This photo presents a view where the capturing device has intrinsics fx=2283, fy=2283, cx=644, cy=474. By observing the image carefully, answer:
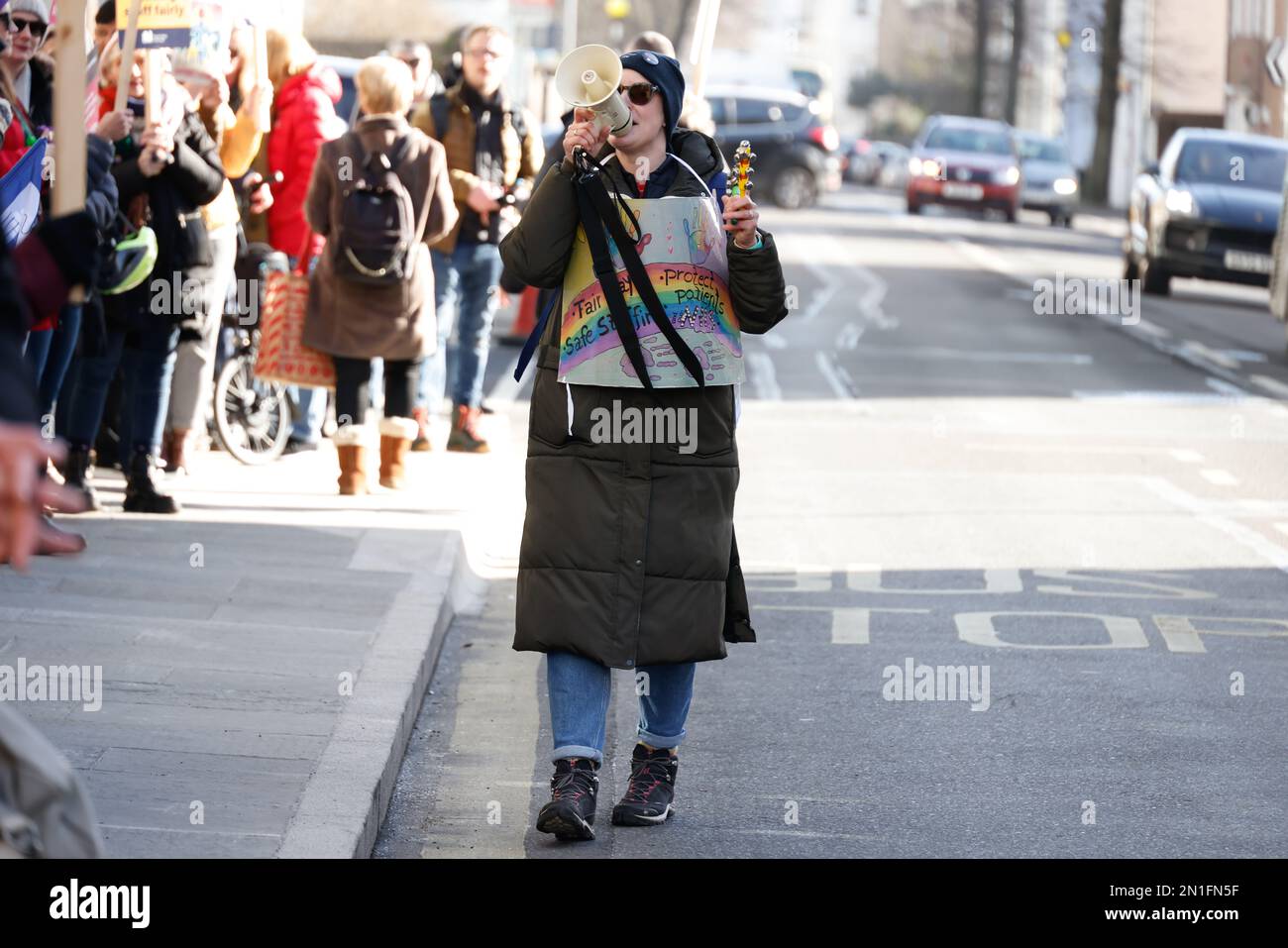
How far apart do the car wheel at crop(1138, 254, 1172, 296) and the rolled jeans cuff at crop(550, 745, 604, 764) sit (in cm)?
2115

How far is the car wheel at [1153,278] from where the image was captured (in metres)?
25.8

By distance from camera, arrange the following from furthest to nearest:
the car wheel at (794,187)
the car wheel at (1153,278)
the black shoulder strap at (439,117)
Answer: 1. the car wheel at (794,187)
2. the car wheel at (1153,278)
3. the black shoulder strap at (439,117)

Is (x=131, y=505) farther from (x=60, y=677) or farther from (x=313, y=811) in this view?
(x=313, y=811)

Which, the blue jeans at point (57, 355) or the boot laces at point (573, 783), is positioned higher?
the blue jeans at point (57, 355)

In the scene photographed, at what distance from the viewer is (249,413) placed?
36.2 feet

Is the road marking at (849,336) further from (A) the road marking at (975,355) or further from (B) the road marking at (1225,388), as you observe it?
(B) the road marking at (1225,388)

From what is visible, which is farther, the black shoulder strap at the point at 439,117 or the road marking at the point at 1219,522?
the black shoulder strap at the point at 439,117

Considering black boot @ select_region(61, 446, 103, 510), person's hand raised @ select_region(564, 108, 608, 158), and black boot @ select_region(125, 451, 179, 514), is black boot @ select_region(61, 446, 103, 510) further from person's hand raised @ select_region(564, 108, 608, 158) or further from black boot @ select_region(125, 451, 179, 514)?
person's hand raised @ select_region(564, 108, 608, 158)

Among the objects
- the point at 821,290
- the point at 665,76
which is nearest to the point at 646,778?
the point at 665,76

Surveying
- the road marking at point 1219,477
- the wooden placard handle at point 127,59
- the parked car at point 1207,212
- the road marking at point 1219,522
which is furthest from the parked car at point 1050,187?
the wooden placard handle at point 127,59

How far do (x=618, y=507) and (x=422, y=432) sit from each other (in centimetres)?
617

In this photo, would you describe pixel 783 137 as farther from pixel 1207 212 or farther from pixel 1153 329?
pixel 1153 329

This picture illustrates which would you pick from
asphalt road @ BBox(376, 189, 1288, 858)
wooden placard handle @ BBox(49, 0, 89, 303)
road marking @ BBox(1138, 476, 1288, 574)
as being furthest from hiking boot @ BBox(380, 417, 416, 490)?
wooden placard handle @ BBox(49, 0, 89, 303)
